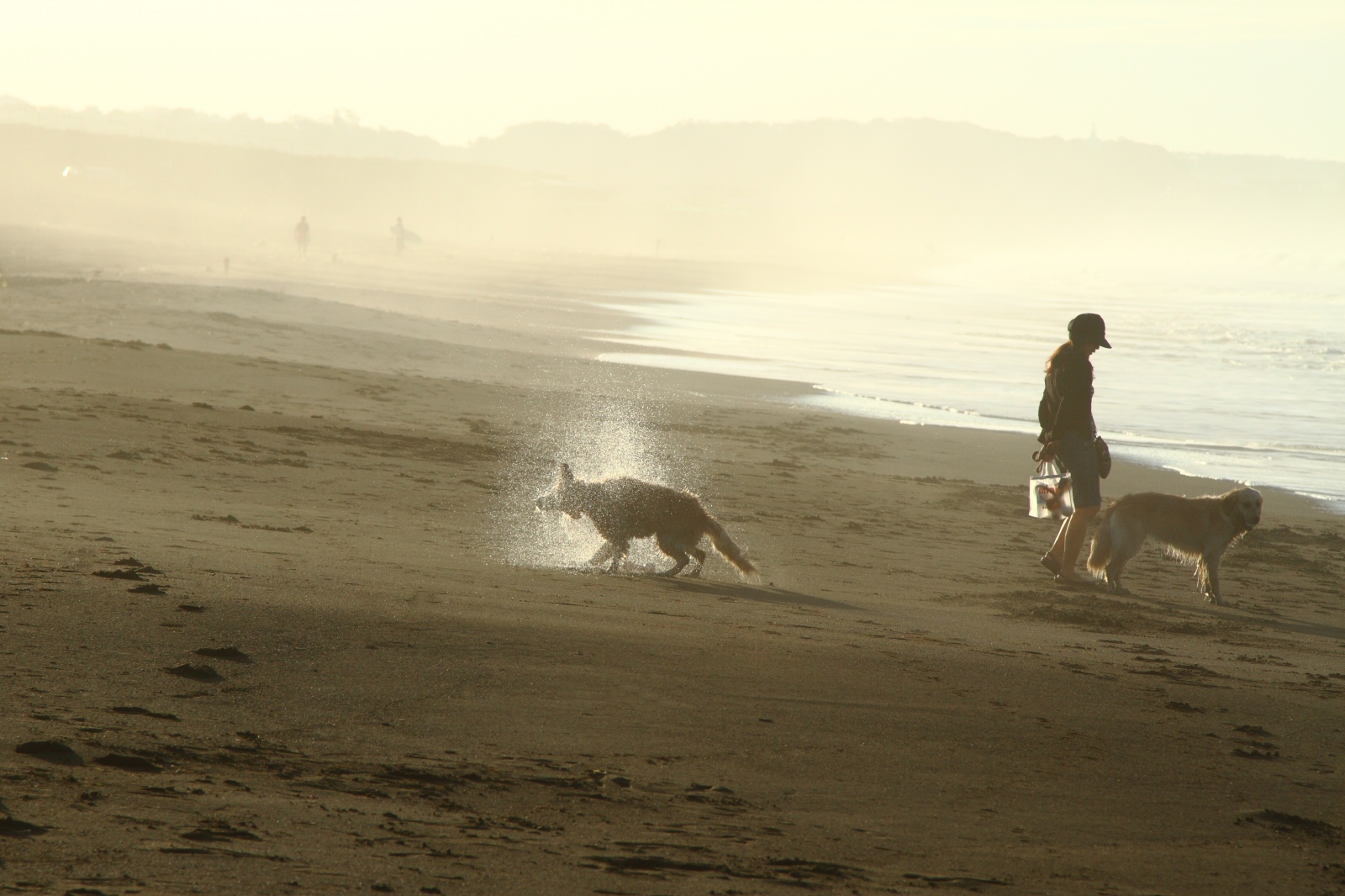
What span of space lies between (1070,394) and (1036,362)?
19.1 metres

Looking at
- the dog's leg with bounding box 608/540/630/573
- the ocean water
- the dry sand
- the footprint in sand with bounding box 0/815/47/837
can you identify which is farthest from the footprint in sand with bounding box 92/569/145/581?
the ocean water

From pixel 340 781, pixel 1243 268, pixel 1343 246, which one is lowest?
pixel 340 781

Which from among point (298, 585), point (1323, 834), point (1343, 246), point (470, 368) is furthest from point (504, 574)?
point (1343, 246)

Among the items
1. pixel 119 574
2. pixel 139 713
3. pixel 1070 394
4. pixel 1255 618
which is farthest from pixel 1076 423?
pixel 139 713

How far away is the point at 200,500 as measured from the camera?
870cm

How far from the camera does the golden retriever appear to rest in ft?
28.0

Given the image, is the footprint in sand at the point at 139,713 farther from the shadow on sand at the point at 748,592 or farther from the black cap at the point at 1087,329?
the black cap at the point at 1087,329

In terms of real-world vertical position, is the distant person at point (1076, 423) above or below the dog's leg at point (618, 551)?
above

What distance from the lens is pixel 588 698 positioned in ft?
15.4

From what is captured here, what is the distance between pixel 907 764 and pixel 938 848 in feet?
2.42

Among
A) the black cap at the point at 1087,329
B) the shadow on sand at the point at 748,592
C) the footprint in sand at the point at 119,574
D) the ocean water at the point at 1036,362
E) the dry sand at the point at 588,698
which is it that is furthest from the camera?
the ocean water at the point at 1036,362

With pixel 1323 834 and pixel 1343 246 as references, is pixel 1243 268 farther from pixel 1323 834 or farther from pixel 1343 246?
pixel 1323 834

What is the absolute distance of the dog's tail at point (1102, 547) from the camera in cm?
862

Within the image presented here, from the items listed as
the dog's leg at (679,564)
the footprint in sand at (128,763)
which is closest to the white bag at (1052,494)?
the dog's leg at (679,564)
